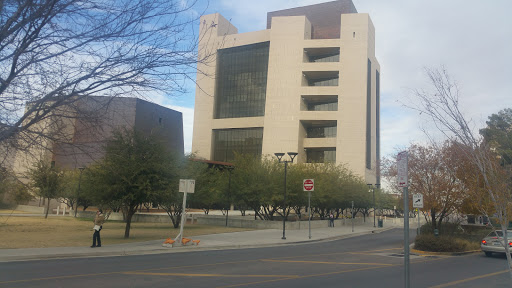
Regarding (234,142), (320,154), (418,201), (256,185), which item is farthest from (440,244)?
(234,142)

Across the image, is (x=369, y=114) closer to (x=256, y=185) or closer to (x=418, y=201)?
(x=256, y=185)

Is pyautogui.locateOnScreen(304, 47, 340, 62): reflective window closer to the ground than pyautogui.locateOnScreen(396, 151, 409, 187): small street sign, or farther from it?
farther from it

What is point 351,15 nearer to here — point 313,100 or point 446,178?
point 313,100

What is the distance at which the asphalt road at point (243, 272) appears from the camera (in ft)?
32.6

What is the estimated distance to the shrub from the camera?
20.2 m

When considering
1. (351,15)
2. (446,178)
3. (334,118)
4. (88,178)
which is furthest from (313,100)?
(88,178)

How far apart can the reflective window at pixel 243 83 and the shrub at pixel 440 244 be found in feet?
206

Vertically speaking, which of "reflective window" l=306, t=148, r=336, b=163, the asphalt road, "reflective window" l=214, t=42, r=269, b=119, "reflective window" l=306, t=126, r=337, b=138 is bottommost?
the asphalt road

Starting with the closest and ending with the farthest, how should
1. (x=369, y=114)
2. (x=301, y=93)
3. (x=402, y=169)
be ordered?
1. (x=402, y=169)
2. (x=301, y=93)
3. (x=369, y=114)

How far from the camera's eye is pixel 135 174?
2048cm

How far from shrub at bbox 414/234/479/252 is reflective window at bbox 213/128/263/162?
60117 millimetres

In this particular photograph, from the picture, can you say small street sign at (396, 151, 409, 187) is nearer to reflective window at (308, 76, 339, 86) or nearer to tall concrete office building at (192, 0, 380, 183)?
tall concrete office building at (192, 0, 380, 183)

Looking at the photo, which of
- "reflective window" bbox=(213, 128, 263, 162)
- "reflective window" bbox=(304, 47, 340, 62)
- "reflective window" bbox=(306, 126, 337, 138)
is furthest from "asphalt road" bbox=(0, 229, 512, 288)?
"reflective window" bbox=(304, 47, 340, 62)

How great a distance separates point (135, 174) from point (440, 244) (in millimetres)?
16278
